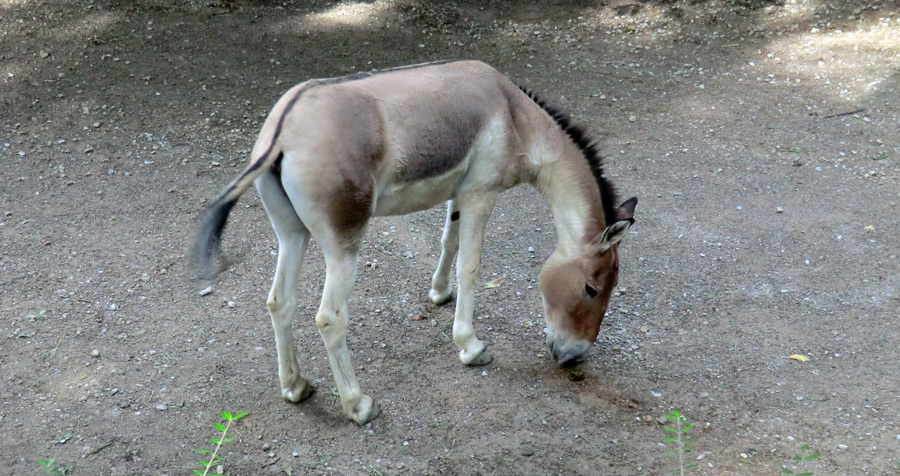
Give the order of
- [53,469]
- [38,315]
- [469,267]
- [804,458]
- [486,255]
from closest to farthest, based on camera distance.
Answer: [804,458]
[53,469]
[469,267]
[38,315]
[486,255]

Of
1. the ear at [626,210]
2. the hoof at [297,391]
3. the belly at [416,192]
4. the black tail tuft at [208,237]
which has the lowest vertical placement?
the hoof at [297,391]

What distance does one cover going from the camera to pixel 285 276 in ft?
13.0

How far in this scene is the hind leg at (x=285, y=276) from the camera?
3656 millimetres

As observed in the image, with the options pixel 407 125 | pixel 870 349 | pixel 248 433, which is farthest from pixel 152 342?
pixel 870 349

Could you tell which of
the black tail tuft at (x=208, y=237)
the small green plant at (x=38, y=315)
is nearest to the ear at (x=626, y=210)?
the black tail tuft at (x=208, y=237)

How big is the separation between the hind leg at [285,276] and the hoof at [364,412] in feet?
1.15

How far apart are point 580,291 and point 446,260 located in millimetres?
1075

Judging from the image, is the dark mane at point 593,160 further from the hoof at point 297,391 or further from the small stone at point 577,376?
the hoof at point 297,391

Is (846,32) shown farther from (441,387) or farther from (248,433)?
(248,433)

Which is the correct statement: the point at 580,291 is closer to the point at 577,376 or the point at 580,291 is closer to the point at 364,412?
the point at 577,376

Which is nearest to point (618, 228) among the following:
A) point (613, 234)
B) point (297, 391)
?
point (613, 234)

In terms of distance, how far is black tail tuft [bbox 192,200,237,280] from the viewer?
3.29 m

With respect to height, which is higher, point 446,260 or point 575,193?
point 575,193

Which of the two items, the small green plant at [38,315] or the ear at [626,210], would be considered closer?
the ear at [626,210]
